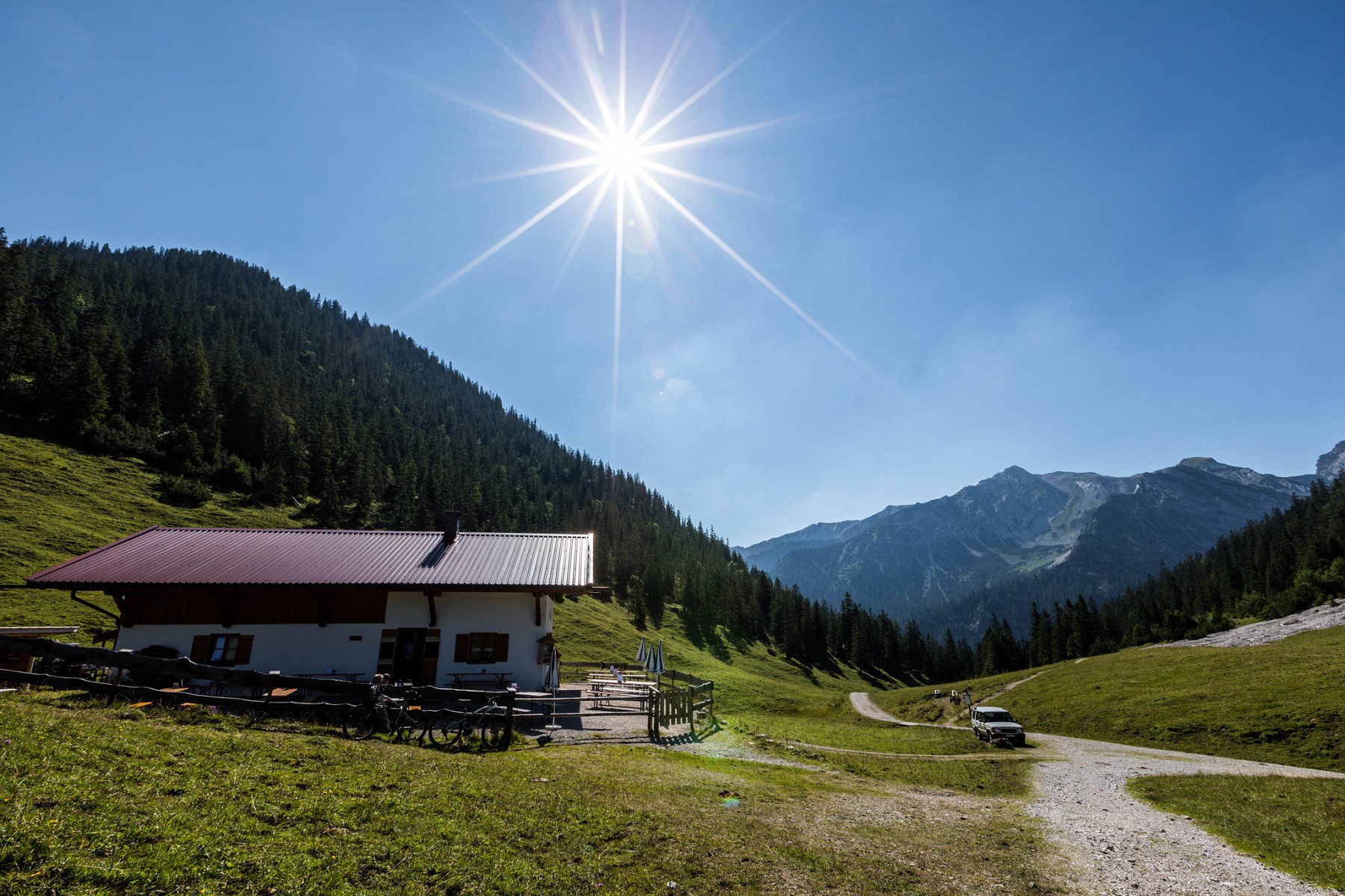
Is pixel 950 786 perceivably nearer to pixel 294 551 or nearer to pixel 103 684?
pixel 103 684

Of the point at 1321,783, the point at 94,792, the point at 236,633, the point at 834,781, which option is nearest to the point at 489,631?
the point at 236,633

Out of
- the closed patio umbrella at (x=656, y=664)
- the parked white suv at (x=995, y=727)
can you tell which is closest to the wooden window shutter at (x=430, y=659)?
the closed patio umbrella at (x=656, y=664)

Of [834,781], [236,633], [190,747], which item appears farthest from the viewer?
[236,633]

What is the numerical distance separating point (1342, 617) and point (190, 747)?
92754 mm

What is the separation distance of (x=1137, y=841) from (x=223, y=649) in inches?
1299

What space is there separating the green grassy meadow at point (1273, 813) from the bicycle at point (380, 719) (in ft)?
68.9

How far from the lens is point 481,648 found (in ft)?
86.9

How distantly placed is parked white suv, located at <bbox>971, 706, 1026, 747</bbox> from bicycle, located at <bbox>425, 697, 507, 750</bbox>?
99.0 ft

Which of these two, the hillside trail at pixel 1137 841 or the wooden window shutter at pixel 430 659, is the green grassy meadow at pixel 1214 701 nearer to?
the hillside trail at pixel 1137 841

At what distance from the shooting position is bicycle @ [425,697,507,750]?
16719 mm

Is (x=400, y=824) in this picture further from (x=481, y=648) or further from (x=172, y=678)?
(x=481, y=648)

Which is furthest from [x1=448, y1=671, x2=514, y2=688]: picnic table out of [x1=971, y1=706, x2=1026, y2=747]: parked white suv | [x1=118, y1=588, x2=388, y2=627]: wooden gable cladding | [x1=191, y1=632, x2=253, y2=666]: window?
[x1=971, y1=706, x2=1026, y2=747]: parked white suv

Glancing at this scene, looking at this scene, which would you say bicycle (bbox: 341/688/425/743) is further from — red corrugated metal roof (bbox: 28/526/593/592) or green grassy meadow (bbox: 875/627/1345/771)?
green grassy meadow (bbox: 875/627/1345/771)

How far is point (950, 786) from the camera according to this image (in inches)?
787
